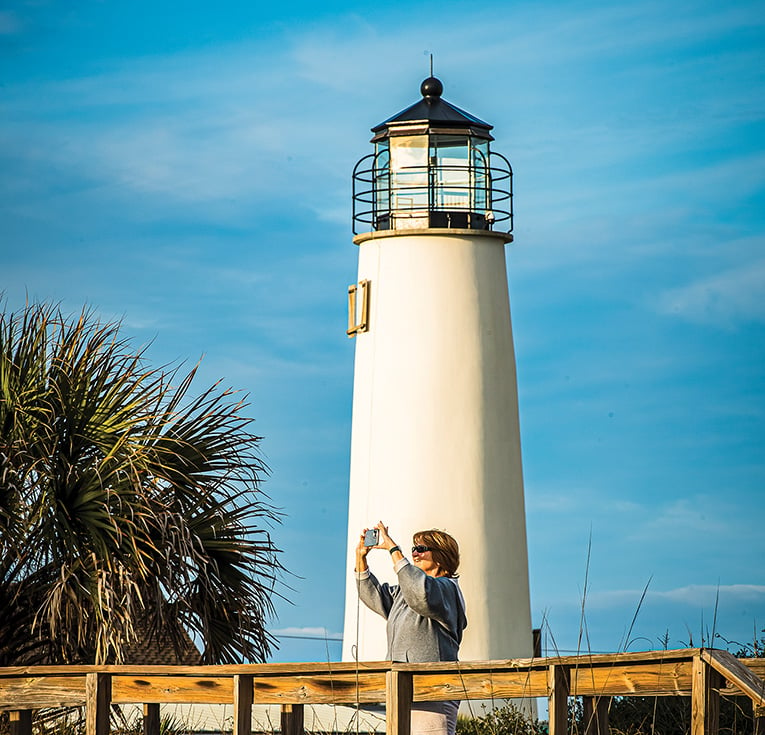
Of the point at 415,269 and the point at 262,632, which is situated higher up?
the point at 415,269

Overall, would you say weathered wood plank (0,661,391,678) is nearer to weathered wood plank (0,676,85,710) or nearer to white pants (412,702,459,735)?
weathered wood plank (0,676,85,710)

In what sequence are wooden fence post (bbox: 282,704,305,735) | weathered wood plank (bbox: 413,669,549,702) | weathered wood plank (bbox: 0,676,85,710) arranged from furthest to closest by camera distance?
weathered wood plank (bbox: 0,676,85,710)
wooden fence post (bbox: 282,704,305,735)
weathered wood plank (bbox: 413,669,549,702)

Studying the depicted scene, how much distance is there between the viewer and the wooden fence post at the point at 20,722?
326 inches

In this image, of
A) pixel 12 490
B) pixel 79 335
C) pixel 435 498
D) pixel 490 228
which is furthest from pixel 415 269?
pixel 12 490

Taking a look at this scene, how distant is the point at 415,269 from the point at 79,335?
6.31m

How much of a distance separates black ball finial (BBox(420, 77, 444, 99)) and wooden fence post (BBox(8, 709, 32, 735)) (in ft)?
36.0

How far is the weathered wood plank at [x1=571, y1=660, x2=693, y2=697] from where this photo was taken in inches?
210

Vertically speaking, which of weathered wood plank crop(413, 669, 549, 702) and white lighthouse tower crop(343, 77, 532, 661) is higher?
white lighthouse tower crop(343, 77, 532, 661)

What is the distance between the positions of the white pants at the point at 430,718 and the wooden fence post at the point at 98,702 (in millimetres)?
1941

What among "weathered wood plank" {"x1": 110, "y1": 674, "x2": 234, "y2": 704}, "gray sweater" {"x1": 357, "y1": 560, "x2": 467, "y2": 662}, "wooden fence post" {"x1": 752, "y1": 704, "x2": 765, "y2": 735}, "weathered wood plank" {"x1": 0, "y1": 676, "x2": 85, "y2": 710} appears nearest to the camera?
"wooden fence post" {"x1": 752, "y1": 704, "x2": 765, "y2": 735}

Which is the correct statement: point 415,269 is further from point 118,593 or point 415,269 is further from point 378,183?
point 118,593

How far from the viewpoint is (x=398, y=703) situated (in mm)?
6266

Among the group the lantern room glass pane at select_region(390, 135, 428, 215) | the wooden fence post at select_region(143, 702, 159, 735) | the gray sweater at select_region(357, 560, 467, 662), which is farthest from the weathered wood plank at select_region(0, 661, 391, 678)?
the lantern room glass pane at select_region(390, 135, 428, 215)

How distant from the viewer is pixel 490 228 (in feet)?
56.1
